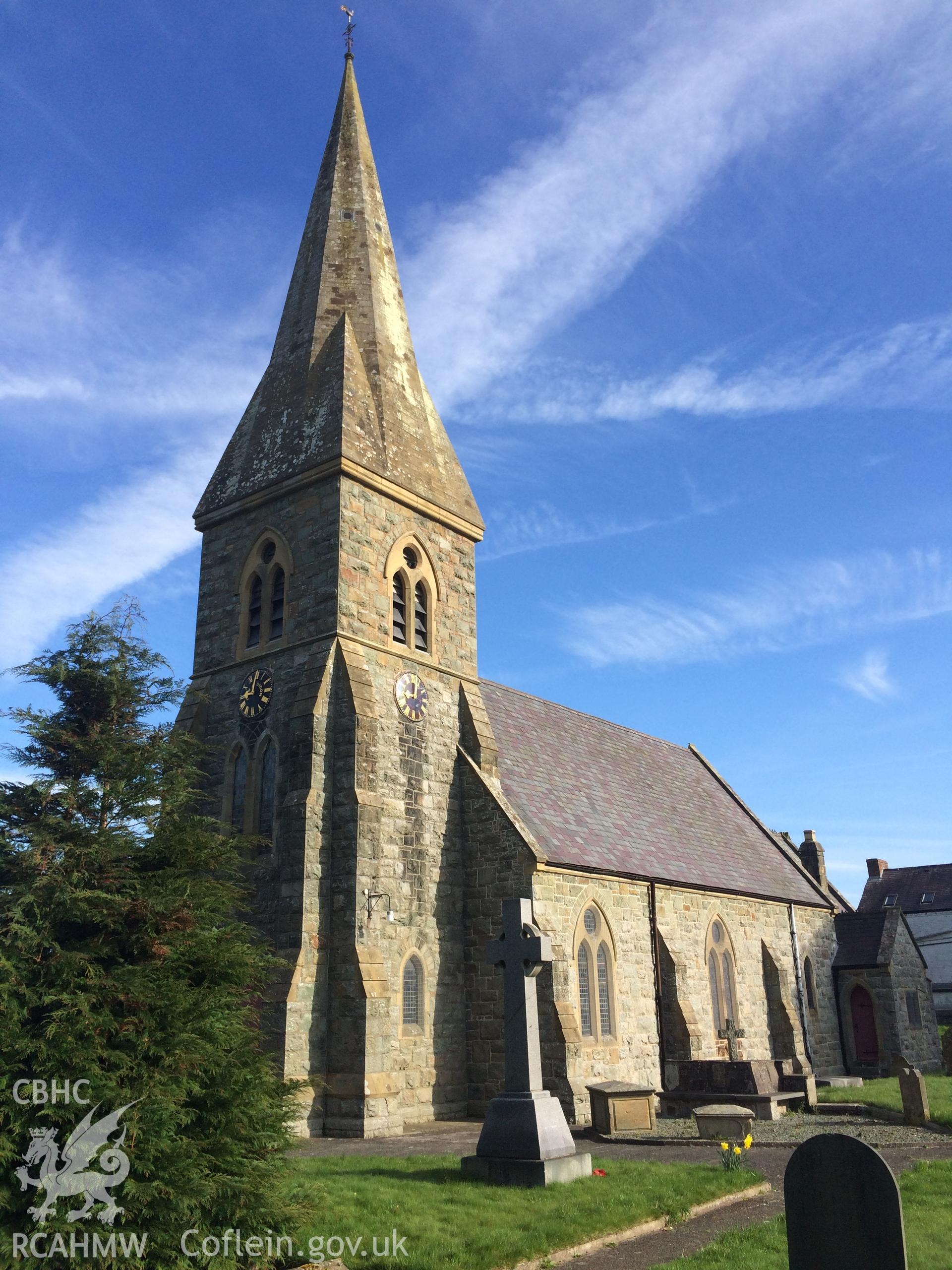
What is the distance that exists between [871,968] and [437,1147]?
2141 cm

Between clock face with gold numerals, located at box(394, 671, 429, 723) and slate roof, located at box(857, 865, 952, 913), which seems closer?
clock face with gold numerals, located at box(394, 671, 429, 723)

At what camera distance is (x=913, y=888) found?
186 ft

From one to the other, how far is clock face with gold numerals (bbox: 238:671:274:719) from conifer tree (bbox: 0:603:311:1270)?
33.4ft

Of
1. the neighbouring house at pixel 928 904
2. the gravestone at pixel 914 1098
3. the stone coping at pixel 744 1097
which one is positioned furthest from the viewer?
the neighbouring house at pixel 928 904

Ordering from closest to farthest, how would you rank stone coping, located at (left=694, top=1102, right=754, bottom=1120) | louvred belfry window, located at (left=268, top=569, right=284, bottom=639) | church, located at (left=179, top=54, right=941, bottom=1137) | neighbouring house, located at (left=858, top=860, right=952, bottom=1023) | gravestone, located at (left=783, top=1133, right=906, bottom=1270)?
gravestone, located at (left=783, top=1133, right=906, bottom=1270), stone coping, located at (left=694, top=1102, right=754, bottom=1120), church, located at (left=179, top=54, right=941, bottom=1137), louvred belfry window, located at (left=268, top=569, right=284, bottom=639), neighbouring house, located at (left=858, top=860, right=952, bottom=1023)

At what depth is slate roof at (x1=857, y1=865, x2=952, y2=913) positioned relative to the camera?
55125mm

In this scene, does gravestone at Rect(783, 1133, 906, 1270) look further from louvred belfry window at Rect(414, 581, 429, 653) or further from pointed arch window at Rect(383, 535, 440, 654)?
louvred belfry window at Rect(414, 581, 429, 653)

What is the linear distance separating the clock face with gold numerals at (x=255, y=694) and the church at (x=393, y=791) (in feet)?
0.29

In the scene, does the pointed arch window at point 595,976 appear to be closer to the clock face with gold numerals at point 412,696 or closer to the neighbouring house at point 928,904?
the clock face with gold numerals at point 412,696

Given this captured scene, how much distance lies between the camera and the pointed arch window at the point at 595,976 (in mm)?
21469

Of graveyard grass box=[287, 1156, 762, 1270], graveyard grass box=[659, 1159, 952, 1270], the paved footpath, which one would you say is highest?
graveyard grass box=[287, 1156, 762, 1270]

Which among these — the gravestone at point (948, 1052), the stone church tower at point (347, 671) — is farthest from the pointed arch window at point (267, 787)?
the gravestone at point (948, 1052)

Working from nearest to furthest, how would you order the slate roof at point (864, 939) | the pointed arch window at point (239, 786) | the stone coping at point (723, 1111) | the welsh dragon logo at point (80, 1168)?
the welsh dragon logo at point (80, 1168) → the stone coping at point (723, 1111) → the pointed arch window at point (239, 786) → the slate roof at point (864, 939)

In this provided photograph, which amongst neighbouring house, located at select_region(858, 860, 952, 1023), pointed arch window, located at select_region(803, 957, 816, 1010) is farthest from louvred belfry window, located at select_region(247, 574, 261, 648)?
neighbouring house, located at select_region(858, 860, 952, 1023)
